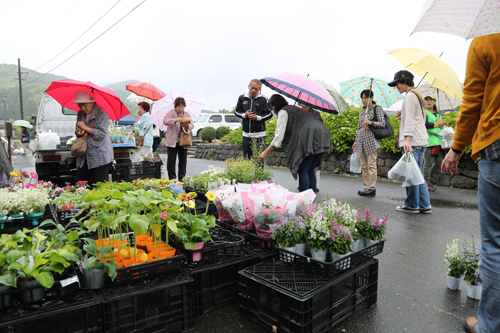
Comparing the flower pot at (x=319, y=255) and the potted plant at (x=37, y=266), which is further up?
the potted plant at (x=37, y=266)

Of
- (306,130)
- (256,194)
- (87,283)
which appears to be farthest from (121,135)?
(87,283)

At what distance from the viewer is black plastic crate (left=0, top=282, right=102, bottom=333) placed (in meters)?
1.79

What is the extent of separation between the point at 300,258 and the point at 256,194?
0.81 m

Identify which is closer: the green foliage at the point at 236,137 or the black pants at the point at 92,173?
the black pants at the point at 92,173

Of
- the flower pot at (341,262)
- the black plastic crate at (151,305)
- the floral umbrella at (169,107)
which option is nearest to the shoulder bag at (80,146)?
the black plastic crate at (151,305)

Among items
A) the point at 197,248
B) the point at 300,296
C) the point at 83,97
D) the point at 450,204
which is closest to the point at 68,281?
the point at 197,248

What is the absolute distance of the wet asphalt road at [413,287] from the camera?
244cm

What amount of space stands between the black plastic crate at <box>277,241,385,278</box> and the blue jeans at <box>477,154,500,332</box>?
2.75 feet

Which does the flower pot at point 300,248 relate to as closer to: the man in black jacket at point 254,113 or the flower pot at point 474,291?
the flower pot at point 474,291

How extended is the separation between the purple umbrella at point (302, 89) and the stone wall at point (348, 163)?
13.8 ft

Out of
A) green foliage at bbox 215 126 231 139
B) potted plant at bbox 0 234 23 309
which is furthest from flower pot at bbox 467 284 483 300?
green foliage at bbox 215 126 231 139

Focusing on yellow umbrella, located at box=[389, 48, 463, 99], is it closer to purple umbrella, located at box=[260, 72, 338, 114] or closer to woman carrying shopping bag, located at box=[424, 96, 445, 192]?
purple umbrella, located at box=[260, 72, 338, 114]

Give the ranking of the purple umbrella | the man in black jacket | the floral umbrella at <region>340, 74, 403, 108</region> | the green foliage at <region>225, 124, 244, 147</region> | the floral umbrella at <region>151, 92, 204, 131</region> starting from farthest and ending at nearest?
the green foliage at <region>225, 124, 244, 147</region>
the floral umbrella at <region>151, 92, 204, 131</region>
the man in black jacket
the floral umbrella at <region>340, 74, 403, 108</region>
the purple umbrella

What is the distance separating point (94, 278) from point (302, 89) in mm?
3451
